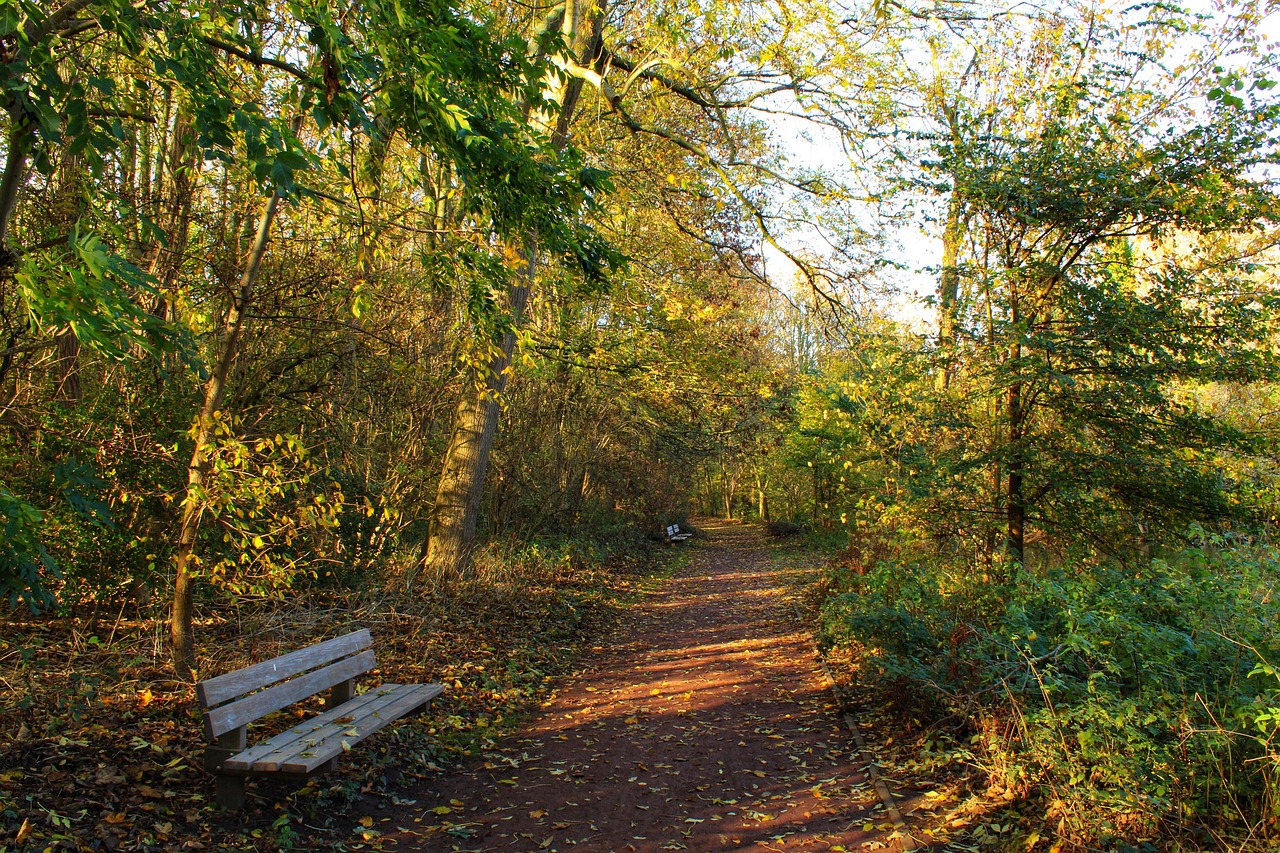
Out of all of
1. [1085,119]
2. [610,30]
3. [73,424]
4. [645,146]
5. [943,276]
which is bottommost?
[73,424]

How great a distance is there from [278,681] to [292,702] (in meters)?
0.16

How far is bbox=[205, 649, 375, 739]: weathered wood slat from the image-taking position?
4.27 meters

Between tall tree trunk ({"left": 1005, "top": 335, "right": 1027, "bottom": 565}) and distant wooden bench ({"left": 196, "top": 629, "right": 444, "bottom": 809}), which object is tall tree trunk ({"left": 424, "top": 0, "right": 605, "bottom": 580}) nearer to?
distant wooden bench ({"left": 196, "top": 629, "right": 444, "bottom": 809})

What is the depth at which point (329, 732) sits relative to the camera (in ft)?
15.9

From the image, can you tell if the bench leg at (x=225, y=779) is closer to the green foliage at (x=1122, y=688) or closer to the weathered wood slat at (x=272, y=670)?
the weathered wood slat at (x=272, y=670)

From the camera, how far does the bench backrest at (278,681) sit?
169 inches

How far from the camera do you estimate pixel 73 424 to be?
19.4 ft

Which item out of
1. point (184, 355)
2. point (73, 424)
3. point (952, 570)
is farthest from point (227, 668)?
point (952, 570)

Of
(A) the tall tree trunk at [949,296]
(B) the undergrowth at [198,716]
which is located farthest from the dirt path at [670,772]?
(A) the tall tree trunk at [949,296]

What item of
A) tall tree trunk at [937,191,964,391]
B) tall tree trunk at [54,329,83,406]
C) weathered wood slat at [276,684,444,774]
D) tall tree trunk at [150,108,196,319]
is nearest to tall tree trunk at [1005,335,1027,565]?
tall tree trunk at [937,191,964,391]

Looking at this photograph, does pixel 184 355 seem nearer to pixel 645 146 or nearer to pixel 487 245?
pixel 487 245

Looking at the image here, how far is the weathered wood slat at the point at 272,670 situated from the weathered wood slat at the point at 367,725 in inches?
19.0

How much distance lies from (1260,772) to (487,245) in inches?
225

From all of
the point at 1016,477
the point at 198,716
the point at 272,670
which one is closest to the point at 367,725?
the point at 272,670
